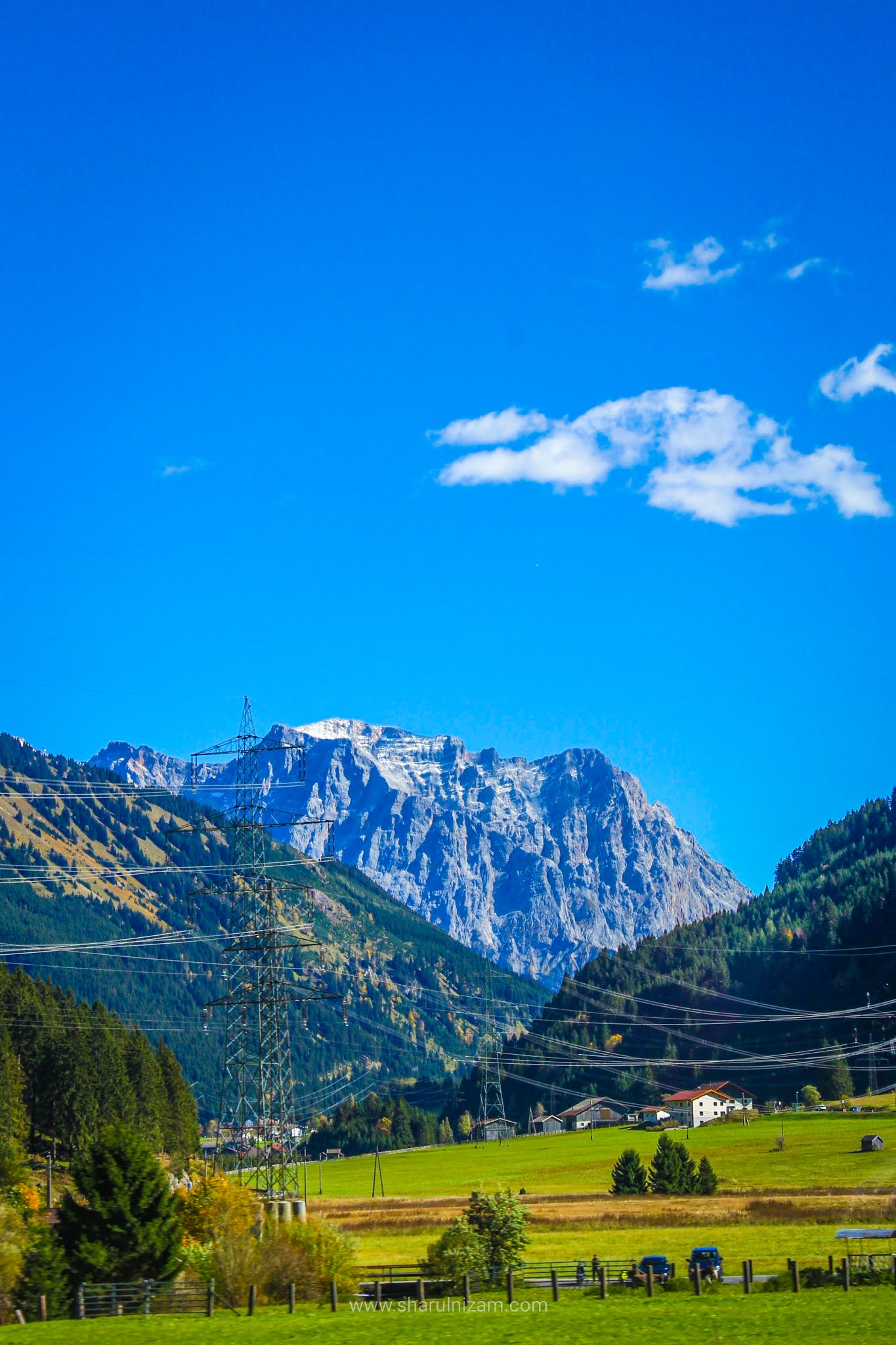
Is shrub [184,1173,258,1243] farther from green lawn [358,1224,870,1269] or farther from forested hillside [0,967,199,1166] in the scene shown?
forested hillside [0,967,199,1166]

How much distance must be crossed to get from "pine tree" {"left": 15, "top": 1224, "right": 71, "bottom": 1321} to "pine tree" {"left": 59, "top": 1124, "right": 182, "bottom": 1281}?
0.91m

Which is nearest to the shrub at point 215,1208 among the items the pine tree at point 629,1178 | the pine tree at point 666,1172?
the pine tree at point 629,1178

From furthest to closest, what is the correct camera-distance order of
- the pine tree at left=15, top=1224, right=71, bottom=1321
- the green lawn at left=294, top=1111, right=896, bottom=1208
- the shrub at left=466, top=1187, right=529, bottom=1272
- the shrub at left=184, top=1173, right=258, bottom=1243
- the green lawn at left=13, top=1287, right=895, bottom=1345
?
the green lawn at left=294, top=1111, right=896, bottom=1208 → the shrub at left=184, top=1173, right=258, bottom=1243 → the shrub at left=466, top=1187, right=529, bottom=1272 → the pine tree at left=15, top=1224, right=71, bottom=1321 → the green lawn at left=13, top=1287, right=895, bottom=1345

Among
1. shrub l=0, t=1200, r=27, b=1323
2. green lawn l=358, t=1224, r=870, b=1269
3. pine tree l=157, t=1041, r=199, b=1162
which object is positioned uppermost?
pine tree l=157, t=1041, r=199, b=1162

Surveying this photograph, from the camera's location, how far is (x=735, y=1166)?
153 metres

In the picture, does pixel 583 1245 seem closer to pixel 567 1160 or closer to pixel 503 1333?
pixel 503 1333

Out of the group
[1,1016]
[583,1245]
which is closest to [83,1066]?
[1,1016]

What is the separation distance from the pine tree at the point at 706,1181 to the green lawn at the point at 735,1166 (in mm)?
2879

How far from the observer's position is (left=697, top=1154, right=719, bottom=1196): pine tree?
132875 millimetres

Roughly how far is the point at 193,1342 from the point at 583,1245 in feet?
160

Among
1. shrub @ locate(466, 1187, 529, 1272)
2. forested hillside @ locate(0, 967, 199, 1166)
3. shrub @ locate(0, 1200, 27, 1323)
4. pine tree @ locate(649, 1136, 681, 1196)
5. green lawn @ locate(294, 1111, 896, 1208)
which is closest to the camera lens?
shrub @ locate(0, 1200, 27, 1323)

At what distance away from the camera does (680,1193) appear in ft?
440

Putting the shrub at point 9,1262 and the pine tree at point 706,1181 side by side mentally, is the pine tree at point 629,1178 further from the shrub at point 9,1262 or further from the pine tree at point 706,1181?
the shrub at point 9,1262

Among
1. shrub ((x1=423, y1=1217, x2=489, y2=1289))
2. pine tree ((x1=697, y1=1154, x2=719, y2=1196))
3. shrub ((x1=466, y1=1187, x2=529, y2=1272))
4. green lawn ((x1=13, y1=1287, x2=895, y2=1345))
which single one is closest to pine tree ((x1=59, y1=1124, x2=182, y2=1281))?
green lawn ((x1=13, y1=1287, x2=895, y2=1345))
